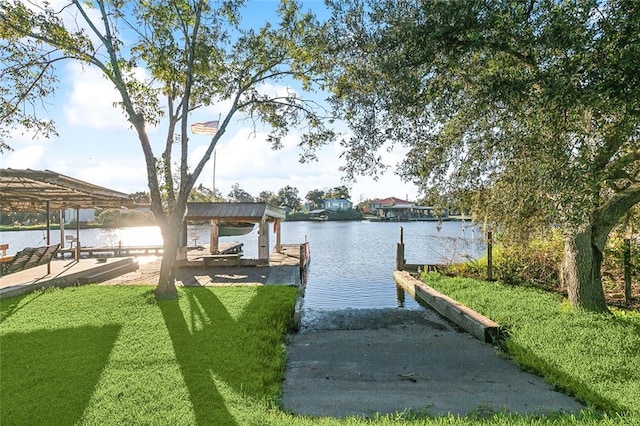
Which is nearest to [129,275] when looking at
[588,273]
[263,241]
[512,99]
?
[263,241]

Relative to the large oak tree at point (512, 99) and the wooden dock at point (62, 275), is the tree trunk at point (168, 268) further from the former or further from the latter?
the large oak tree at point (512, 99)

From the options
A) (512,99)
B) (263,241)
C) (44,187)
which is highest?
(512,99)

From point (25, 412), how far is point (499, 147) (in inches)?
239

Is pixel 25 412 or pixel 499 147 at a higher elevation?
pixel 499 147

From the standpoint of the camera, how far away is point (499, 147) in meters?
5.47

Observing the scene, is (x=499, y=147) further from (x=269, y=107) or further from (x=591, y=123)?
(x=269, y=107)

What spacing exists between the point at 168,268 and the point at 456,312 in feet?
Result: 20.0

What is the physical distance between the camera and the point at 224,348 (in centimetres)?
514

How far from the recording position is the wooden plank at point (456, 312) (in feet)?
20.6

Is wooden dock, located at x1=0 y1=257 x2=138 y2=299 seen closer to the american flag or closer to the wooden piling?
the american flag

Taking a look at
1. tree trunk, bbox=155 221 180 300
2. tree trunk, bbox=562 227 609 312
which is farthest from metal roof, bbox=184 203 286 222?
tree trunk, bbox=562 227 609 312

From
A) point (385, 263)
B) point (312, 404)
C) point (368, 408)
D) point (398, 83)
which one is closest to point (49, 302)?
point (312, 404)

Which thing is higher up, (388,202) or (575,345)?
(388,202)

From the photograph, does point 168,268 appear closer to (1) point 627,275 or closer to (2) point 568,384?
(2) point 568,384
